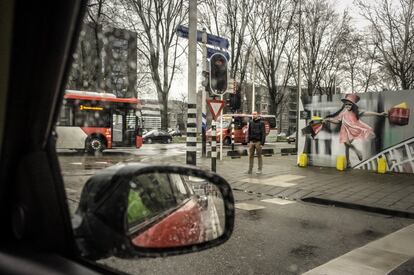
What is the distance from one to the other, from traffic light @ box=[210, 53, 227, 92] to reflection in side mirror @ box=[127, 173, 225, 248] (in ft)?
24.7

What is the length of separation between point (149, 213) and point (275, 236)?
13.4ft

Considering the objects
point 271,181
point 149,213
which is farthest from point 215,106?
point 149,213

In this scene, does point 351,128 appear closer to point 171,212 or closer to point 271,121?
point 171,212

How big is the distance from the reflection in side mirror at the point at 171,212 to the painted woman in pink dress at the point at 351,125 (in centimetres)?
1192

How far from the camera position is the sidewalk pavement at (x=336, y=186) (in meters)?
7.38

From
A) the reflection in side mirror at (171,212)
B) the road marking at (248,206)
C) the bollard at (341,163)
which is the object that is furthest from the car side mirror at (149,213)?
the bollard at (341,163)

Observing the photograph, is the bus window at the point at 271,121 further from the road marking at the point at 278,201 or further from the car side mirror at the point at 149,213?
the car side mirror at the point at 149,213

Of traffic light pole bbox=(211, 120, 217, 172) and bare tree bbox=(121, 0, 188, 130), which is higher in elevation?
bare tree bbox=(121, 0, 188, 130)

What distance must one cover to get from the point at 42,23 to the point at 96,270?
725mm

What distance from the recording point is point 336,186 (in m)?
9.18

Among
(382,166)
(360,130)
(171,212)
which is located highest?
(360,130)

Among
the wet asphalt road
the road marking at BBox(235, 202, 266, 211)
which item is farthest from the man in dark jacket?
the road marking at BBox(235, 202, 266, 211)

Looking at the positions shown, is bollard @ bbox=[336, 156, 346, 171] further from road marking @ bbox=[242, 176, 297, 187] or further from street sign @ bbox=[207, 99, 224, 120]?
street sign @ bbox=[207, 99, 224, 120]

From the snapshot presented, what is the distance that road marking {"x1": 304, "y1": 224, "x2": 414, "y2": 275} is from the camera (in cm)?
388
